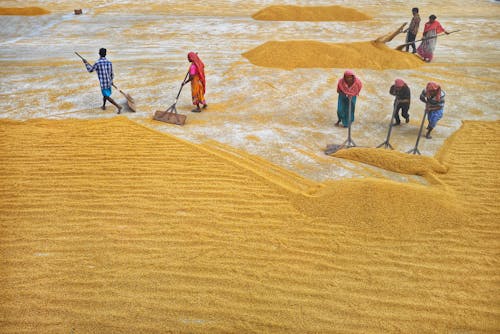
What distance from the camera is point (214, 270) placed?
12.9 ft

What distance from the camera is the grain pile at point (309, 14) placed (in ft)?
59.6

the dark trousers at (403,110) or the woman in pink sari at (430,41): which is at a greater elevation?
the woman in pink sari at (430,41)

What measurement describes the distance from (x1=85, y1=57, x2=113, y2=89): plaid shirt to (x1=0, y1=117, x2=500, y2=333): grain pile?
2.34 metres

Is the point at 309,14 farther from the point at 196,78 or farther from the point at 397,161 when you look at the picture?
the point at 397,161

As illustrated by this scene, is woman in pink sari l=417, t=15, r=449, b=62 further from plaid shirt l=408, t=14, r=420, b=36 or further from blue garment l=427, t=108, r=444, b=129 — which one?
blue garment l=427, t=108, r=444, b=129

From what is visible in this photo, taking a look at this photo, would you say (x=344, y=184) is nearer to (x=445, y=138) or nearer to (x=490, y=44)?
(x=445, y=138)

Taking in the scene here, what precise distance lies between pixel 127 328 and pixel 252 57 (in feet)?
32.1

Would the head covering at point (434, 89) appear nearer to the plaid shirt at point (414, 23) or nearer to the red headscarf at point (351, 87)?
the red headscarf at point (351, 87)

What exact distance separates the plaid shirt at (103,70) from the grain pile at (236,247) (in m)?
2.34

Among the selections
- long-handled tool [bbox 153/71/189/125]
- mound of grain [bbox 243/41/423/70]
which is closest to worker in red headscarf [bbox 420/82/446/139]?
mound of grain [bbox 243/41/423/70]

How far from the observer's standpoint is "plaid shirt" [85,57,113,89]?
7.74 m

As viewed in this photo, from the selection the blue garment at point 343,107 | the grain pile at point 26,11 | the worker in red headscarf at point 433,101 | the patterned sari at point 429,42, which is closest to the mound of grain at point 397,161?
the worker in red headscarf at point 433,101

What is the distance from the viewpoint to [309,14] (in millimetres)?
18266

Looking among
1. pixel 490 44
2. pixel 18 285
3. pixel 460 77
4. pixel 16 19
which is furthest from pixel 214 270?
pixel 16 19
